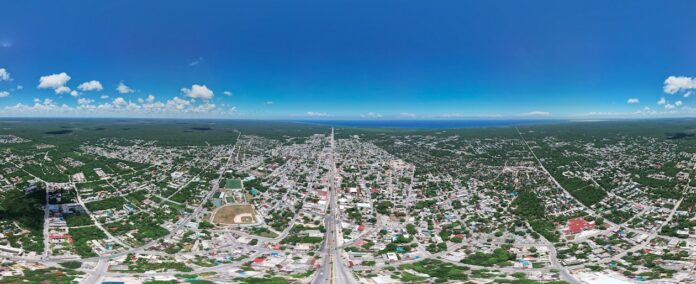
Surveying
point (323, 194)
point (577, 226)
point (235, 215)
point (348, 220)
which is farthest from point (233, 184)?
point (577, 226)

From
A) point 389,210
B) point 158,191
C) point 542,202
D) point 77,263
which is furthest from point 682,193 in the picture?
point 158,191

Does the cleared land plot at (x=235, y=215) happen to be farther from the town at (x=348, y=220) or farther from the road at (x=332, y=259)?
the road at (x=332, y=259)

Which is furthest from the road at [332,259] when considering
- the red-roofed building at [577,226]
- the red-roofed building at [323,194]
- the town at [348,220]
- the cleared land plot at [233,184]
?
the red-roofed building at [577,226]

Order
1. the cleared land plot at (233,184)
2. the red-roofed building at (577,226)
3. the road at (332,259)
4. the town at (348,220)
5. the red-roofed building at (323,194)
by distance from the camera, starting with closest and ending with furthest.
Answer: the road at (332,259), the town at (348,220), the red-roofed building at (577,226), the red-roofed building at (323,194), the cleared land plot at (233,184)

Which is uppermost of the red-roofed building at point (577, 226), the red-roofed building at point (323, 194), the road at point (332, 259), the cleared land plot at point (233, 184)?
the cleared land plot at point (233, 184)

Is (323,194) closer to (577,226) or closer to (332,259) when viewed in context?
(332,259)
